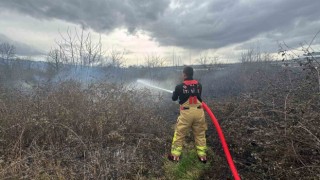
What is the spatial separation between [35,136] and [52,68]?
13.3m

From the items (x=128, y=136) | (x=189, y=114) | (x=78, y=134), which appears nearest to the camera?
(x=189, y=114)

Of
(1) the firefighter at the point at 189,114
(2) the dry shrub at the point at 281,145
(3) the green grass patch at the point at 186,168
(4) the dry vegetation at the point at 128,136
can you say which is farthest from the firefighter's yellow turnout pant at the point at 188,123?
(2) the dry shrub at the point at 281,145

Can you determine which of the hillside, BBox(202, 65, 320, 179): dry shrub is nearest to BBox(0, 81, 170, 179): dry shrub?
the hillside

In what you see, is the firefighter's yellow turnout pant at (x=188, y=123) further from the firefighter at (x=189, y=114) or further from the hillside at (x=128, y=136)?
the hillside at (x=128, y=136)

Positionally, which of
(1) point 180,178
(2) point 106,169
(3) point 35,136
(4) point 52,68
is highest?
(4) point 52,68

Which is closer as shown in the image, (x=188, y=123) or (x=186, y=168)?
(x=186, y=168)

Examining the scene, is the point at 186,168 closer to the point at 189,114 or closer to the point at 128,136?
the point at 189,114

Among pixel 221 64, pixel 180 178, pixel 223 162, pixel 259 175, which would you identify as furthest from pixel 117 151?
pixel 221 64

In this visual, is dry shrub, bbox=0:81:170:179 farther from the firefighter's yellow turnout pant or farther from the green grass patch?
the firefighter's yellow turnout pant

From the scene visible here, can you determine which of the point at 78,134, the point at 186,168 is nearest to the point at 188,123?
the point at 186,168

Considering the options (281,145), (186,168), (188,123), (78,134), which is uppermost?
(188,123)

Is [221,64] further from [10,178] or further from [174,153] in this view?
[10,178]

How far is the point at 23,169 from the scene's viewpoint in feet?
13.8

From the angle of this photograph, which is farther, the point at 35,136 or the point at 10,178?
the point at 35,136
